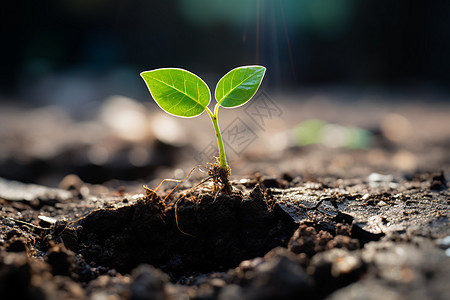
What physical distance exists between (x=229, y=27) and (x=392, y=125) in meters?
7.23

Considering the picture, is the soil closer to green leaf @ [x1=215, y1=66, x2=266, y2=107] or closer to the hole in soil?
the hole in soil

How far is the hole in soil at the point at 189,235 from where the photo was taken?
3.93 feet

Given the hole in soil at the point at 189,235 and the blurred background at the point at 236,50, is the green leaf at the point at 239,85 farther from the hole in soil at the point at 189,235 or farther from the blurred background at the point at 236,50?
the blurred background at the point at 236,50

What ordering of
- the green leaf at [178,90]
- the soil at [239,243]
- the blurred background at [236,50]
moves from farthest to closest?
the blurred background at [236,50]
the green leaf at [178,90]
the soil at [239,243]

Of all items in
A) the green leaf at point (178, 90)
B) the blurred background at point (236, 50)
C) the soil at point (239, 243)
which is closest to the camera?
the soil at point (239, 243)

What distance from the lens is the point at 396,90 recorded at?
9.42 meters

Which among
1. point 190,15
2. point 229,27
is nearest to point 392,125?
point 229,27

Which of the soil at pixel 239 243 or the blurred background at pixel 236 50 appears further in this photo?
the blurred background at pixel 236 50

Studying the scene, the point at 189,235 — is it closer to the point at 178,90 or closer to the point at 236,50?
the point at 178,90

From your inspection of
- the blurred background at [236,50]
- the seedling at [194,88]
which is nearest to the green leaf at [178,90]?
the seedling at [194,88]

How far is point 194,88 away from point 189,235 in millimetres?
514

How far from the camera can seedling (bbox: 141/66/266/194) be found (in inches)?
46.9

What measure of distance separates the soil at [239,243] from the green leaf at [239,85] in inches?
13.1

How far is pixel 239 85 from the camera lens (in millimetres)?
1220
